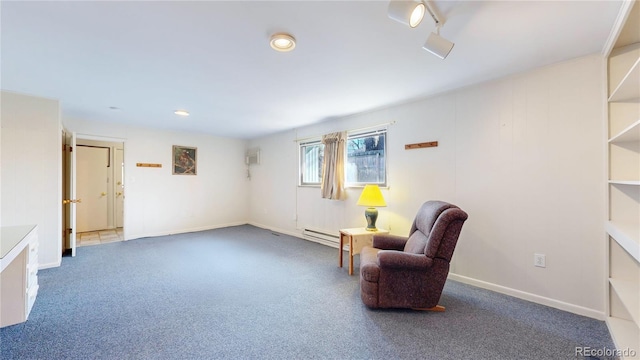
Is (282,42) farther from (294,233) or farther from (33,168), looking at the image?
(294,233)

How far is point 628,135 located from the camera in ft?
5.94

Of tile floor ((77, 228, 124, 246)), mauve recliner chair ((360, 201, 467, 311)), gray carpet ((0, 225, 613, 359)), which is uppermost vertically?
mauve recliner chair ((360, 201, 467, 311))

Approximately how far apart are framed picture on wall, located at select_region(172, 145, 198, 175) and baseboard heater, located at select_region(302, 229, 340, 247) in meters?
3.05

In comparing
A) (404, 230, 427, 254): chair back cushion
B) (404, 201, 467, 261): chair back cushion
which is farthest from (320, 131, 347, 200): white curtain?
(404, 201, 467, 261): chair back cushion

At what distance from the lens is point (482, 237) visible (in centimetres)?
278

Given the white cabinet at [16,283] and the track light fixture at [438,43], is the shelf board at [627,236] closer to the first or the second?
the track light fixture at [438,43]

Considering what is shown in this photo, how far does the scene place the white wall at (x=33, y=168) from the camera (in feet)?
10.3

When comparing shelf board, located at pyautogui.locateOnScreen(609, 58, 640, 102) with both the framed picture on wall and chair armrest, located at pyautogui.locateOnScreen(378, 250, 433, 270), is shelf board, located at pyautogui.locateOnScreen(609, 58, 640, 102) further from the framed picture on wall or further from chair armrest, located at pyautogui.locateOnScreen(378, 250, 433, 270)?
the framed picture on wall

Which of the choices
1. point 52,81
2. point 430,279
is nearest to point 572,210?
point 430,279

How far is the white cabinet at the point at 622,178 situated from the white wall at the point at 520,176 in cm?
9

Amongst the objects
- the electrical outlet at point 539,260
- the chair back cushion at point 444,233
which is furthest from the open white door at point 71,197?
the electrical outlet at point 539,260

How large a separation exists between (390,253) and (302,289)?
107cm

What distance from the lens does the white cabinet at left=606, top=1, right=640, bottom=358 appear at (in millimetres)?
1850

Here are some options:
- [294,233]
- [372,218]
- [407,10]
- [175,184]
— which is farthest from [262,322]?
[175,184]
